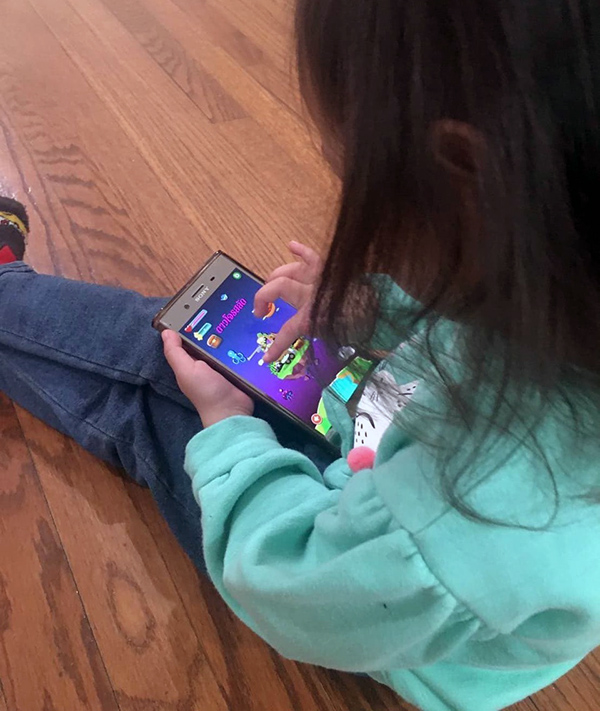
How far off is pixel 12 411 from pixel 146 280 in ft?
0.72

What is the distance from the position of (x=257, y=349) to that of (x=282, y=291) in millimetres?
61

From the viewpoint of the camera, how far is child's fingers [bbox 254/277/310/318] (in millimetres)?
608

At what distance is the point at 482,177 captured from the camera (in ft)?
0.83

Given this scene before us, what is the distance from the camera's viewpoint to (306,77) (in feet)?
1.03

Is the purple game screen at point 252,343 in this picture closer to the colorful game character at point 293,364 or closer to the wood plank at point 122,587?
the colorful game character at point 293,364

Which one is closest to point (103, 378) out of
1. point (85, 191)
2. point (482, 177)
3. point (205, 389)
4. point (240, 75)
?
point (205, 389)

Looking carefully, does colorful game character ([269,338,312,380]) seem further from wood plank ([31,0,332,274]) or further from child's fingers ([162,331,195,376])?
wood plank ([31,0,332,274])

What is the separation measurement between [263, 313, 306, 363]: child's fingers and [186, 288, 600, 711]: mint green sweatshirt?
160mm

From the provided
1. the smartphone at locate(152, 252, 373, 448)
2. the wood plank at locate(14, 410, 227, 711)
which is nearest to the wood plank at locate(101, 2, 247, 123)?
the smartphone at locate(152, 252, 373, 448)

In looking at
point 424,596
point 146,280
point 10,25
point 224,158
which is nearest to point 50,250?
point 146,280

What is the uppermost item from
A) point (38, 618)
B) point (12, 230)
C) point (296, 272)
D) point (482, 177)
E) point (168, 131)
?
point (482, 177)

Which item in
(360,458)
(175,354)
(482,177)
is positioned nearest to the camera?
(482,177)

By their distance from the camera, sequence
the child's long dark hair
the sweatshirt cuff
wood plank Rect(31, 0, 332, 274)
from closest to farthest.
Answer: the child's long dark hair < the sweatshirt cuff < wood plank Rect(31, 0, 332, 274)

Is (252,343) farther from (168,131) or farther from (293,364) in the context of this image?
(168,131)
